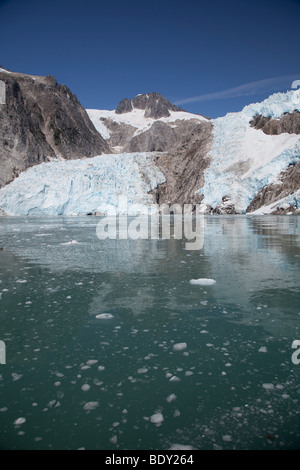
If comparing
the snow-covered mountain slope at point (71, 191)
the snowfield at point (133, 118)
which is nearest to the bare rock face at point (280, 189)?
the snow-covered mountain slope at point (71, 191)

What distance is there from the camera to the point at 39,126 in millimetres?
86938

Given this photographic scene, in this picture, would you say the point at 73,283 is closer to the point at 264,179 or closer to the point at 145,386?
the point at 145,386

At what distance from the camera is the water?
217cm

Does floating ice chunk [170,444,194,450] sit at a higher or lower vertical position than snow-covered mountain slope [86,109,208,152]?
lower

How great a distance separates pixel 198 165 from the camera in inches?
2329

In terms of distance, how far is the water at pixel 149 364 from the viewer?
217 centimetres

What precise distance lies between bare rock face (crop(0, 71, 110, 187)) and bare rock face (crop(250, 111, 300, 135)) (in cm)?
5108

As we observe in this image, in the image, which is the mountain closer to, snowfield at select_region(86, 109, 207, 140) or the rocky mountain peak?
snowfield at select_region(86, 109, 207, 140)

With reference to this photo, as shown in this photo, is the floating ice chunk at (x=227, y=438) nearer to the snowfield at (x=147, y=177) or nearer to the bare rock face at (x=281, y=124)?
the snowfield at (x=147, y=177)

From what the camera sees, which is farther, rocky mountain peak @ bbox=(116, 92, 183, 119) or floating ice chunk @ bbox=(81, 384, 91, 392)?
rocky mountain peak @ bbox=(116, 92, 183, 119)

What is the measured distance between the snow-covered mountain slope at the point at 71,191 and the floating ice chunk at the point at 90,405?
4944 centimetres

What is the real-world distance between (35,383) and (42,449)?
78 centimetres

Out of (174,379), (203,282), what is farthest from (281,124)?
(174,379)

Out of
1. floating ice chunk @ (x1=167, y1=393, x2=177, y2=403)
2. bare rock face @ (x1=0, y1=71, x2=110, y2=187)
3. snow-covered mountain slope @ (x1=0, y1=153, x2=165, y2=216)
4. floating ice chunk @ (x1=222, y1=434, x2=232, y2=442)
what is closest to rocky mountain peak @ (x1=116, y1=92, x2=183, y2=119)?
bare rock face @ (x1=0, y1=71, x2=110, y2=187)
